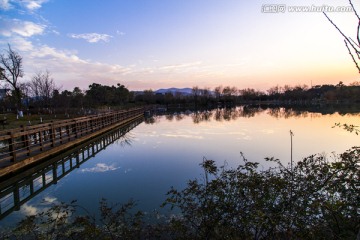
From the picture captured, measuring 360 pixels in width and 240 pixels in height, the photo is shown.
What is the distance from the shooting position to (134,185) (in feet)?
29.6

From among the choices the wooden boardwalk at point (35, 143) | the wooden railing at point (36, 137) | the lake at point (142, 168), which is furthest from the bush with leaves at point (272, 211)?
the wooden railing at point (36, 137)

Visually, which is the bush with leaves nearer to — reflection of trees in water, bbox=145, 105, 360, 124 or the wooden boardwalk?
the wooden boardwalk

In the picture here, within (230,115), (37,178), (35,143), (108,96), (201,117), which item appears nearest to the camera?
(37,178)

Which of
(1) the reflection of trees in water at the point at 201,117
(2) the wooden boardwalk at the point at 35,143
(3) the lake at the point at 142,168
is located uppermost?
(2) the wooden boardwalk at the point at 35,143

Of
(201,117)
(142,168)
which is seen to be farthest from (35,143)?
(201,117)

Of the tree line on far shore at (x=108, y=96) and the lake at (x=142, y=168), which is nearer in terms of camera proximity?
the lake at (x=142, y=168)

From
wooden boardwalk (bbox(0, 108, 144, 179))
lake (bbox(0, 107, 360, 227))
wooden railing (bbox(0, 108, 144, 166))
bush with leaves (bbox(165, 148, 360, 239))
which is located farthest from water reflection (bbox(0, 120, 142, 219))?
bush with leaves (bbox(165, 148, 360, 239))

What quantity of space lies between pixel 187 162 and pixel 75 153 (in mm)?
7113

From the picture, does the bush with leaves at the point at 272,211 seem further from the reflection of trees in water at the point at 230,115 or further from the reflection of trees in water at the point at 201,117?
the reflection of trees in water at the point at 201,117

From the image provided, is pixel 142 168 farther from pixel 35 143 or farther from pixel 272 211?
pixel 272 211

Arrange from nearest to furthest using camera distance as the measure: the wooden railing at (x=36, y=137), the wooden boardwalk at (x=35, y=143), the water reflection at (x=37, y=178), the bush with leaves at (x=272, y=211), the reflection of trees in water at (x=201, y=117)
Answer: the bush with leaves at (x=272, y=211), the water reflection at (x=37, y=178), the wooden boardwalk at (x=35, y=143), the wooden railing at (x=36, y=137), the reflection of trees in water at (x=201, y=117)

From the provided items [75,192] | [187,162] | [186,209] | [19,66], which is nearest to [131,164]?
[187,162]

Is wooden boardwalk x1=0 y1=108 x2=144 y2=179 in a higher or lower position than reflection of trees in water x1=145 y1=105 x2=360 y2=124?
higher

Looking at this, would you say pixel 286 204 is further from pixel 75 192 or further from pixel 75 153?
pixel 75 153
